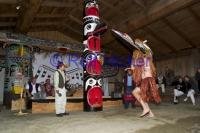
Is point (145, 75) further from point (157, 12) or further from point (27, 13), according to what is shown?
point (27, 13)

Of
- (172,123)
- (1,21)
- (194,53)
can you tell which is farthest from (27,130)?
(194,53)

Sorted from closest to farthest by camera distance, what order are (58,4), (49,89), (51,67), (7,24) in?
1. (58,4)
2. (7,24)
3. (49,89)
4. (51,67)

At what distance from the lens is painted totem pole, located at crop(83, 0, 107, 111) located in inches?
314

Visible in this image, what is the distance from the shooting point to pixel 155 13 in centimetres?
1083

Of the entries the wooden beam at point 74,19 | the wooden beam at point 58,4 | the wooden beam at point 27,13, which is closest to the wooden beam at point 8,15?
the wooden beam at point 27,13

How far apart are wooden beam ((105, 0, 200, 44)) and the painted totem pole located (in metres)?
3.13

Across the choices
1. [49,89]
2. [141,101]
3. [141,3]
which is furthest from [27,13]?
[141,101]

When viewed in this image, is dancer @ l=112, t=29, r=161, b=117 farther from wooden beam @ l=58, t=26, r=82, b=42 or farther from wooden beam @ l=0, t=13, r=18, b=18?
wooden beam @ l=58, t=26, r=82, b=42

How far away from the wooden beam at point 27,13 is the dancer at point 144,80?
548 centimetres

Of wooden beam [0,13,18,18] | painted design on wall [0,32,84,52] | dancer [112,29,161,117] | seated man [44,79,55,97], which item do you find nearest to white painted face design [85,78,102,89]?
dancer [112,29,161,117]

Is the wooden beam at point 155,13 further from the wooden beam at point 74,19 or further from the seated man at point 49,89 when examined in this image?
the seated man at point 49,89

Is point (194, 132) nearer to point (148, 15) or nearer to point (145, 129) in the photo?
point (145, 129)

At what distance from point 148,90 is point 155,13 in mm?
5604

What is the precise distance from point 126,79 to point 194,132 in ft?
16.8
